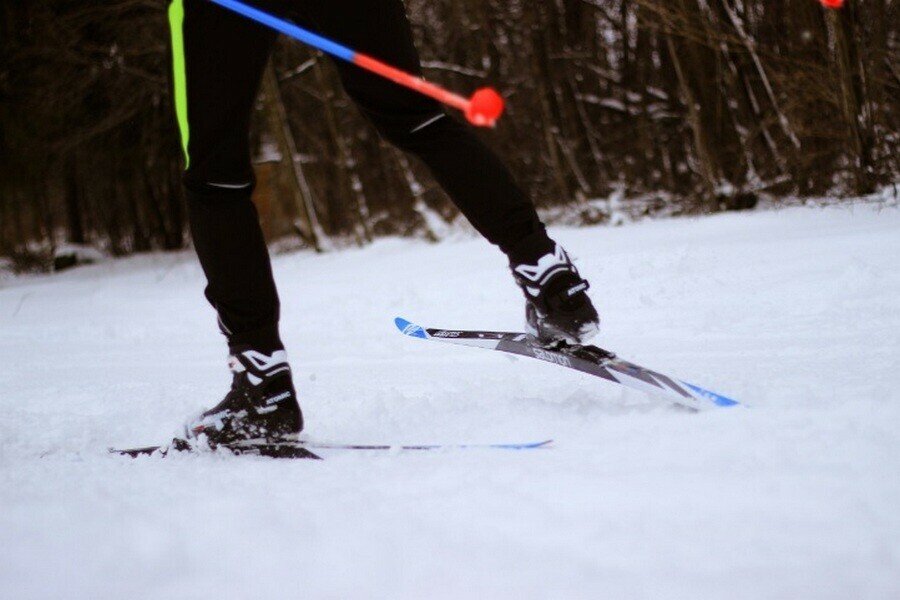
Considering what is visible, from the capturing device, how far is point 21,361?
13.4 ft

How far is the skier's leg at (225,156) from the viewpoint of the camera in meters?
1.64

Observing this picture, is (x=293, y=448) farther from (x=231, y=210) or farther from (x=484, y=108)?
(x=484, y=108)

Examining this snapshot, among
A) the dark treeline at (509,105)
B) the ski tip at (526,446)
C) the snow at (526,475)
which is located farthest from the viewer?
the dark treeline at (509,105)

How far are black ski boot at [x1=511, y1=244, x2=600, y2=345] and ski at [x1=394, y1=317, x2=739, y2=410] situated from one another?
1.8 inches

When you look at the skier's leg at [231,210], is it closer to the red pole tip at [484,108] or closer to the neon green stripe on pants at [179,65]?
the neon green stripe on pants at [179,65]

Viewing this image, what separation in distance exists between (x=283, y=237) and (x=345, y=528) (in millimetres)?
15022

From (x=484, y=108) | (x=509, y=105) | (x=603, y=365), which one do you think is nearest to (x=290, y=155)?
(x=509, y=105)

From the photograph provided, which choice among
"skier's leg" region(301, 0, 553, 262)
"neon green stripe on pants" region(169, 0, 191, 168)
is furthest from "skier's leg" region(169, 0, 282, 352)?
"skier's leg" region(301, 0, 553, 262)

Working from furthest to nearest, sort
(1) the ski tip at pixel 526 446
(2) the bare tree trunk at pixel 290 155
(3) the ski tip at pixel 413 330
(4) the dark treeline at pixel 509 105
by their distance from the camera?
1. (2) the bare tree trunk at pixel 290 155
2. (4) the dark treeline at pixel 509 105
3. (3) the ski tip at pixel 413 330
4. (1) the ski tip at pixel 526 446

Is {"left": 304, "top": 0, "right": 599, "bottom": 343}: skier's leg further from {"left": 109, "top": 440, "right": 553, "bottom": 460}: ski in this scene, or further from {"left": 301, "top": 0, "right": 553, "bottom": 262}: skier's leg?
{"left": 109, "top": 440, "right": 553, "bottom": 460}: ski

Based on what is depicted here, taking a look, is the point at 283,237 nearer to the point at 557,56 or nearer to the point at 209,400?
the point at 557,56

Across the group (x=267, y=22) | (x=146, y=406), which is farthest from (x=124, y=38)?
(x=267, y=22)

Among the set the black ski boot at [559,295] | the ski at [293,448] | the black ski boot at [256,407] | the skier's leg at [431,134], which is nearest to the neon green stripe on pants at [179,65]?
the skier's leg at [431,134]

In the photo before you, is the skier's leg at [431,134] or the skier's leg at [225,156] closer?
the skier's leg at [225,156]
